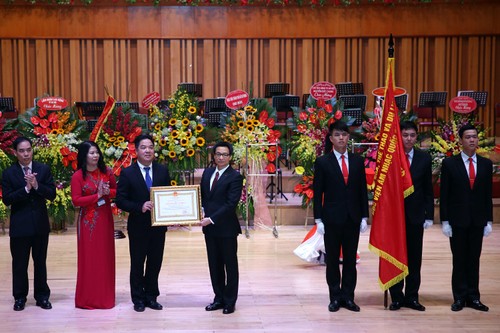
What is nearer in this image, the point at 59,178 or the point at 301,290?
the point at 301,290

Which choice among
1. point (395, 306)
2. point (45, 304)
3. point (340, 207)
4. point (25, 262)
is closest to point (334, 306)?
point (395, 306)

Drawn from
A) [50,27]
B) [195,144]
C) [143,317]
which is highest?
[50,27]

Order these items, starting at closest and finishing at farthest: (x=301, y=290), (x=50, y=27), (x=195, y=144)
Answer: (x=301, y=290)
(x=195, y=144)
(x=50, y=27)

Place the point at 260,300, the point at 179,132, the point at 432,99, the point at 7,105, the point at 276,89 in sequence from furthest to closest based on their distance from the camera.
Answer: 1. the point at 276,89
2. the point at 432,99
3. the point at 7,105
4. the point at 179,132
5. the point at 260,300

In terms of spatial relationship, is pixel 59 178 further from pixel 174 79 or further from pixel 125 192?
pixel 174 79

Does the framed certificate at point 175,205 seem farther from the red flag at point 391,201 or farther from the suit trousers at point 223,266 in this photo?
the red flag at point 391,201

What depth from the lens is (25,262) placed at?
617cm

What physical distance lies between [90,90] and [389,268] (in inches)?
433

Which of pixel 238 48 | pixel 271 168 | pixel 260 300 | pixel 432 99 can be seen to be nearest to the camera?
pixel 260 300

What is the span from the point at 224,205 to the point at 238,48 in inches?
403

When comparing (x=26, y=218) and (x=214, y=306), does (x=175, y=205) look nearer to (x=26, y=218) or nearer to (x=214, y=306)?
(x=214, y=306)

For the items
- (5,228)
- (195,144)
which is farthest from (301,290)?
(5,228)

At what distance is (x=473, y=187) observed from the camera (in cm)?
604

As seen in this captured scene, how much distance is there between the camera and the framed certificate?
5.95 m
